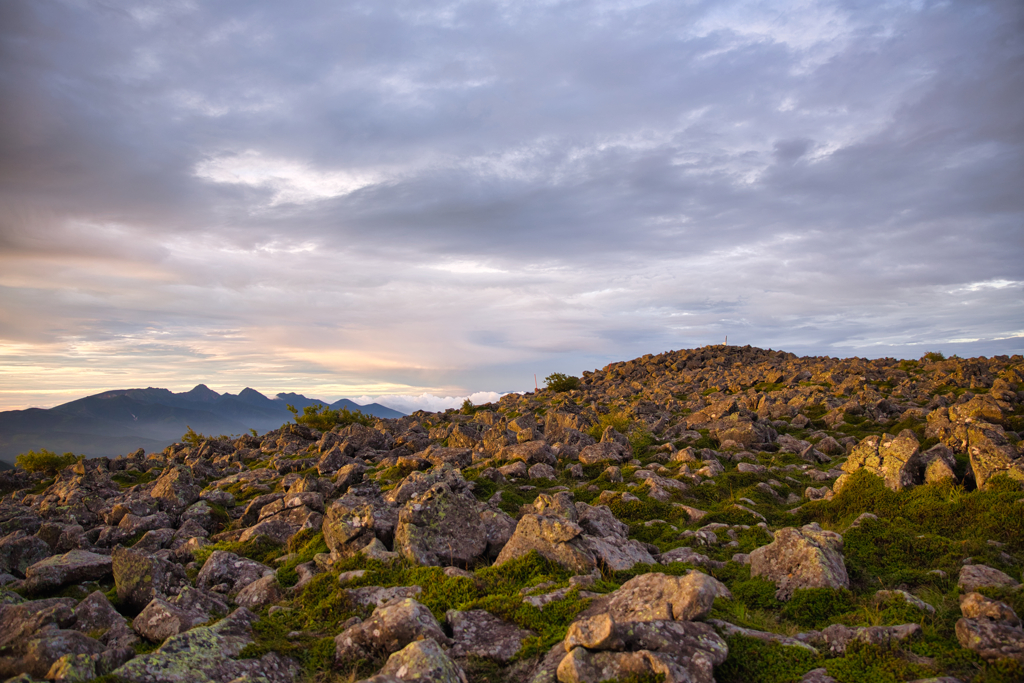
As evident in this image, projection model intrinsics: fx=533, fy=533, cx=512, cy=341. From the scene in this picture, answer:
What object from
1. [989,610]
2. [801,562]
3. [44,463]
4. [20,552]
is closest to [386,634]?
[801,562]

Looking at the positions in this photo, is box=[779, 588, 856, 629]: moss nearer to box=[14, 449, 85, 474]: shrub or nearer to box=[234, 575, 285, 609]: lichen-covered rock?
box=[234, 575, 285, 609]: lichen-covered rock

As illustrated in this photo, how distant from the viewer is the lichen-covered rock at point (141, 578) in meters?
13.5

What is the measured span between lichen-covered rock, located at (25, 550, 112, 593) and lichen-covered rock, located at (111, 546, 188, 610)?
7.86 ft

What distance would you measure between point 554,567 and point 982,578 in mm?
10044

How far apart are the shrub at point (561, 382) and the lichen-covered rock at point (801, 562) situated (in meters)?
61.8

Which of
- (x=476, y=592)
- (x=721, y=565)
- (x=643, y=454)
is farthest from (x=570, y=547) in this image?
(x=643, y=454)

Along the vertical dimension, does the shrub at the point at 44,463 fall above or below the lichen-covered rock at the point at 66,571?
above

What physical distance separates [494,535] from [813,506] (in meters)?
12.5

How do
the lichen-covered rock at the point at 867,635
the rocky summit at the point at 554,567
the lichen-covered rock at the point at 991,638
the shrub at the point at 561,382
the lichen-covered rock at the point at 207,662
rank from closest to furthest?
1. the lichen-covered rock at the point at 207,662
2. the lichen-covered rock at the point at 991,638
3. the rocky summit at the point at 554,567
4. the lichen-covered rock at the point at 867,635
5. the shrub at the point at 561,382

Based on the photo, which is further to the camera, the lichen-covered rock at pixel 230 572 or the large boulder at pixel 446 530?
the large boulder at pixel 446 530

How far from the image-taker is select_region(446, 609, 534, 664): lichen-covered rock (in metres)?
10.7

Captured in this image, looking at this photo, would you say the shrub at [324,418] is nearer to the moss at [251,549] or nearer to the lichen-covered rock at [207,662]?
the moss at [251,549]

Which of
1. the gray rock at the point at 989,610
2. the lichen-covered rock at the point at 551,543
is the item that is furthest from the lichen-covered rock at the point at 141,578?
the gray rock at the point at 989,610

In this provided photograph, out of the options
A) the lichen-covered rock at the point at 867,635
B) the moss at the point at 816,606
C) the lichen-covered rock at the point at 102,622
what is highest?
the lichen-covered rock at the point at 102,622
